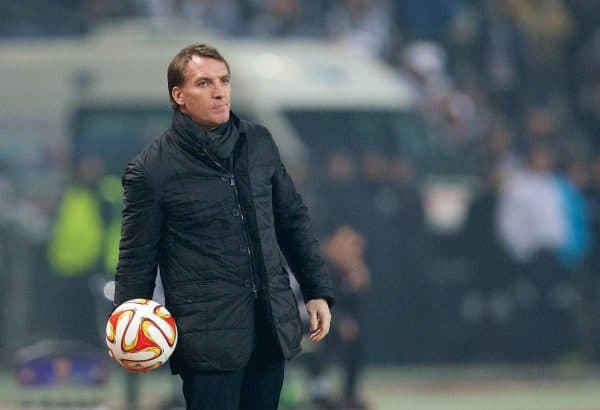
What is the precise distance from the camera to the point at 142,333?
16.4 feet

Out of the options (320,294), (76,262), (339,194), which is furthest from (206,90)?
(339,194)

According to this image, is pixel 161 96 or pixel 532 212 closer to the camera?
pixel 161 96

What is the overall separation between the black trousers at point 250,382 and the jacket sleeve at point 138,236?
32 cm

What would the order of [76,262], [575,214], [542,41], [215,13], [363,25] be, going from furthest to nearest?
[542,41]
[575,214]
[363,25]
[215,13]
[76,262]

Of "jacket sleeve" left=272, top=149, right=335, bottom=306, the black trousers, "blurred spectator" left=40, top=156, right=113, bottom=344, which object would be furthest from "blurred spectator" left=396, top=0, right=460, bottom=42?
the black trousers

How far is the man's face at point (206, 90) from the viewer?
198 inches

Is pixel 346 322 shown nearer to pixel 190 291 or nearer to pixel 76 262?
pixel 76 262

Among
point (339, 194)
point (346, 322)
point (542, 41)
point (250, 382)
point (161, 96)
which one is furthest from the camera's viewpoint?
point (542, 41)

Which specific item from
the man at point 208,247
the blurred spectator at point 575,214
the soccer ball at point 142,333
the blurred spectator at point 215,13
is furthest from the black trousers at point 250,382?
the blurred spectator at point 575,214

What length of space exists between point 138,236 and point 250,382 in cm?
57

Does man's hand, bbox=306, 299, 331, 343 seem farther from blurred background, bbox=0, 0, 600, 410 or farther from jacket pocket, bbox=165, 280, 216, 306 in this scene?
blurred background, bbox=0, 0, 600, 410

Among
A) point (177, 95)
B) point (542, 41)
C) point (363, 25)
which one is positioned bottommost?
point (542, 41)

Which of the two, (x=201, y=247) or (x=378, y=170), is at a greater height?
(x=201, y=247)

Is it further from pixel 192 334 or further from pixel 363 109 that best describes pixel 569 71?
pixel 192 334
